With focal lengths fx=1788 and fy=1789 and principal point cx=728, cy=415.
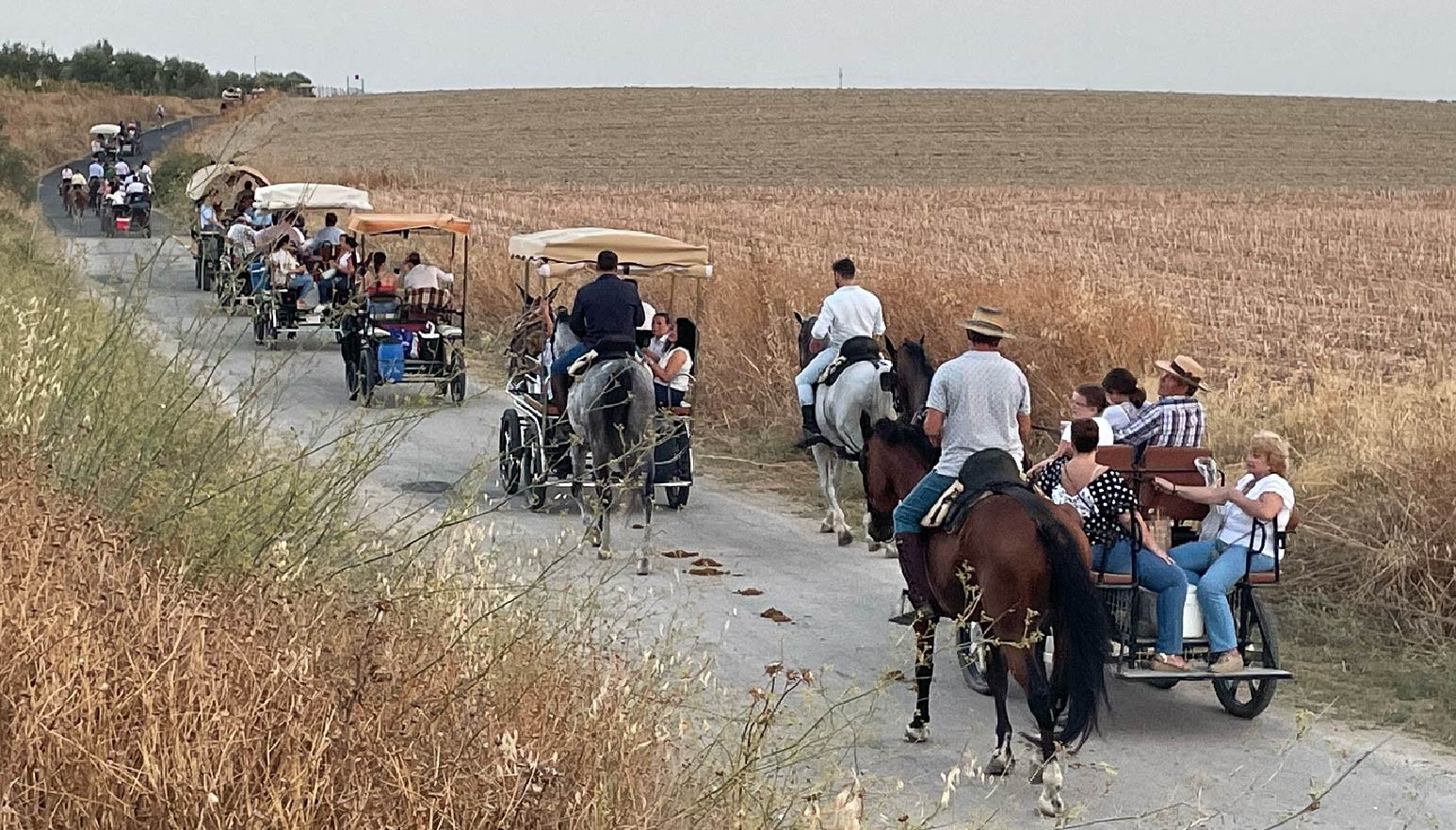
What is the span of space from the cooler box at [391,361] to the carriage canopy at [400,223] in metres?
1.27

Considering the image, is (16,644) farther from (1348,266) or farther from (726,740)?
(1348,266)

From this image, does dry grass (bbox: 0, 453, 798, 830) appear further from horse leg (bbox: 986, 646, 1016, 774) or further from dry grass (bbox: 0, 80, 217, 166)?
dry grass (bbox: 0, 80, 217, 166)

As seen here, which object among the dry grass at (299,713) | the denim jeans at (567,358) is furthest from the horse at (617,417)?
the dry grass at (299,713)

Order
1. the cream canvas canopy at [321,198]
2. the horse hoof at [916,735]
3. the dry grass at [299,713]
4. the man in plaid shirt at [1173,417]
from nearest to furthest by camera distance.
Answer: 1. the dry grass at [299,713]
2. the horse hoof at [916,735]
3. the man in plaid shirt at [1173,417]
4. the cream canvas canopy at [321,198]

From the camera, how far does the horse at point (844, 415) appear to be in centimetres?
1323

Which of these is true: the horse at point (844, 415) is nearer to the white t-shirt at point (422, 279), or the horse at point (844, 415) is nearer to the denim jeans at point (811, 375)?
the denim jeans at point (811, 375)

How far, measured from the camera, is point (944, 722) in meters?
8.86

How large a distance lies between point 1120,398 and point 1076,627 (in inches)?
118

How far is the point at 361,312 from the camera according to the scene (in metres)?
20.1

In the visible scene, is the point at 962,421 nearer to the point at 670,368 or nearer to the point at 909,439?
the point at 909,439

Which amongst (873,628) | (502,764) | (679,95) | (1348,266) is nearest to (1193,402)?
(873,628)

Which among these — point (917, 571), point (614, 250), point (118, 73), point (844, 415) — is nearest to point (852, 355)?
point (844, 415)

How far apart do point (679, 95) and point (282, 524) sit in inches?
4037

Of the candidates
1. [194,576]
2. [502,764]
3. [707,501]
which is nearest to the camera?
[502,764]
